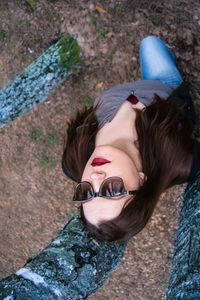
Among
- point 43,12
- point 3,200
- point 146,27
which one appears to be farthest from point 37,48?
point 3,200

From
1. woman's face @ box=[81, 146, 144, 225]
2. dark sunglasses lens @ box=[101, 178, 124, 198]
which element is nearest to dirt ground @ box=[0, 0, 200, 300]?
woman's face @ box=[81, 146, 144, 225]

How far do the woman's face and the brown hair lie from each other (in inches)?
1.3

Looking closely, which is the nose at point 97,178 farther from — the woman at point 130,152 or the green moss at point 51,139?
the green moss at point 51,139

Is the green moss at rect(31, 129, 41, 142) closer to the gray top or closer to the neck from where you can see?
the gray top

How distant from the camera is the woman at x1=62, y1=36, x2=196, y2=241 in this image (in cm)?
207

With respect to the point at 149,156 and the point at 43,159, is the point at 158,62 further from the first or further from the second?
the point at 43,159

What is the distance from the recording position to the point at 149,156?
2.20 meters

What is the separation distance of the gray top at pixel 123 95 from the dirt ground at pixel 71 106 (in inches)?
28.0

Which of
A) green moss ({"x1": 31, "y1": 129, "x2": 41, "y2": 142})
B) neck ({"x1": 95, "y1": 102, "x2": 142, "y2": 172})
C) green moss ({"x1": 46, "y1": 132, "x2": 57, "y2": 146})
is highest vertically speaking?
neck ({"x1": 95, "y1": 102, "x2": 142, "y2": 172})

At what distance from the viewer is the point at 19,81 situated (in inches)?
120

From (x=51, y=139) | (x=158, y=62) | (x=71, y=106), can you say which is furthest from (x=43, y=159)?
(x=158, y=62)

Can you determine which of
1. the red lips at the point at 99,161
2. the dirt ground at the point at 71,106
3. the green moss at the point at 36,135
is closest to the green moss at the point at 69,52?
the dirt ground at the point at 71,106

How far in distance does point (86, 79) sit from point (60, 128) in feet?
1.62

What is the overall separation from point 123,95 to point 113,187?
74cm
